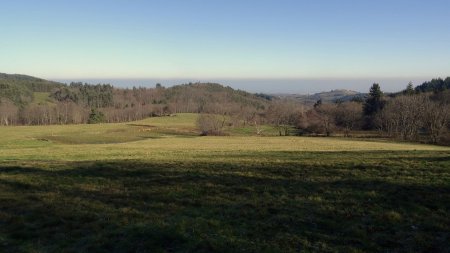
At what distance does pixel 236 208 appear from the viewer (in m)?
11.5

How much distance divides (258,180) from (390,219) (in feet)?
18.6

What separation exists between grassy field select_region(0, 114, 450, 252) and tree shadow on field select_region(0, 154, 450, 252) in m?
0.03

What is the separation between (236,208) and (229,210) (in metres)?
0.27

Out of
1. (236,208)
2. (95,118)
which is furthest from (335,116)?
(236,208)

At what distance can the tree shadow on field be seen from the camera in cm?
894

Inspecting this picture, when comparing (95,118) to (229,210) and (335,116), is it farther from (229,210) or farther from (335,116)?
(229,210)

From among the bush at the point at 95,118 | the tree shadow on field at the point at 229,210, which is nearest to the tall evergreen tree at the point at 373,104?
the bush at the point at 95,118

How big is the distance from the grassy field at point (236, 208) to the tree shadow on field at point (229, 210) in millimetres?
28

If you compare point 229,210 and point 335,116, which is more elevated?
point 335,116

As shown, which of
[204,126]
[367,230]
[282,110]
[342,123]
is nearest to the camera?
[367,230]

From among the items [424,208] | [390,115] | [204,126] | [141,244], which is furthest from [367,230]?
[204,126]

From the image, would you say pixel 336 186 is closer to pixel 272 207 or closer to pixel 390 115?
pixel 272 207

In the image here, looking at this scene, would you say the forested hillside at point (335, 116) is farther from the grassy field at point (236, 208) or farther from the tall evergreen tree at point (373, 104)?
the grassy field at point (236, 208)

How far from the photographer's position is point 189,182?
1484 centimetres
